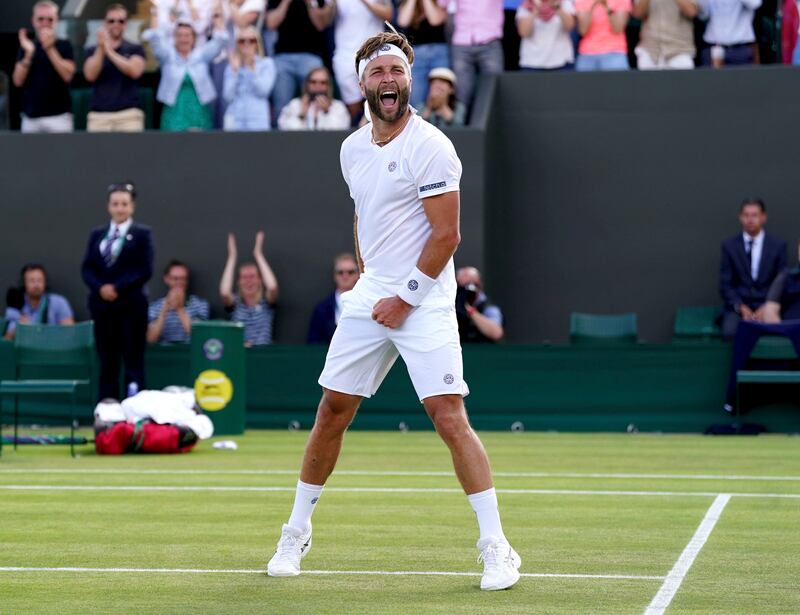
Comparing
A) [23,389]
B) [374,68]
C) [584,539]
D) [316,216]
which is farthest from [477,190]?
[374,68]

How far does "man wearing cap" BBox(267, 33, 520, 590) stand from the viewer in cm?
646

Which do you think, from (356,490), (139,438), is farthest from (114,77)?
(356,490)

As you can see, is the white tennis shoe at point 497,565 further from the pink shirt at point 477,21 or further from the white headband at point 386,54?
the pink shirt at point 477,21

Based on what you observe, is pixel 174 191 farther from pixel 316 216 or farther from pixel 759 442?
pixel 759 442

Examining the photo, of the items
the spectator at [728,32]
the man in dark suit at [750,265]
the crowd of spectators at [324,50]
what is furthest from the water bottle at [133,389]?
the spectator at [728,32]

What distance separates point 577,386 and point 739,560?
31.8ft

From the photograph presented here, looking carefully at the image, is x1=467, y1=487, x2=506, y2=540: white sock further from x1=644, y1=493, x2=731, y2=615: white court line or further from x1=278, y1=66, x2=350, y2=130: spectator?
x1=278, y1=66, x2=350, y2=130: spectator

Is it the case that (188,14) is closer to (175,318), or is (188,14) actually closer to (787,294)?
(175,318)

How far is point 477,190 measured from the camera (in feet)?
61.6

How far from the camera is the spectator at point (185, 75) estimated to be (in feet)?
63.6

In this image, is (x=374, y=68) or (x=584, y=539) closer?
(x=374, y=68)

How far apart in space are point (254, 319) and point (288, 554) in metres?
12.3

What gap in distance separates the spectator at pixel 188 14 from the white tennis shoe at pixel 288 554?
13715 millimetres

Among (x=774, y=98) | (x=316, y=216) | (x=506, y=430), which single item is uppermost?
(x=774, y=98)
